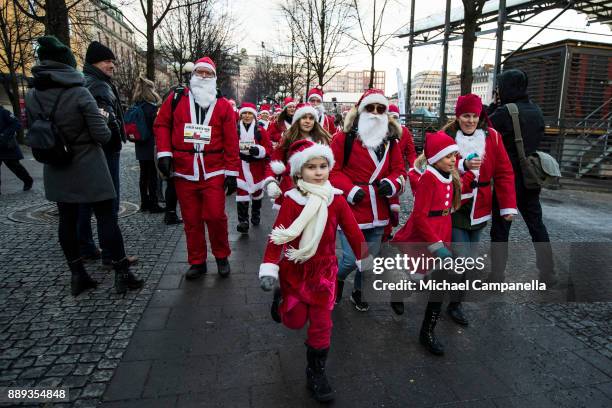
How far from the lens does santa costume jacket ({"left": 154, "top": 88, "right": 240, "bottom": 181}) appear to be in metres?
4.37

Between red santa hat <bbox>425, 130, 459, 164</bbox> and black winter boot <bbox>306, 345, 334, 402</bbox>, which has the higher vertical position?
red santa hat <bbox>425, 130, 459, 164</bbox>

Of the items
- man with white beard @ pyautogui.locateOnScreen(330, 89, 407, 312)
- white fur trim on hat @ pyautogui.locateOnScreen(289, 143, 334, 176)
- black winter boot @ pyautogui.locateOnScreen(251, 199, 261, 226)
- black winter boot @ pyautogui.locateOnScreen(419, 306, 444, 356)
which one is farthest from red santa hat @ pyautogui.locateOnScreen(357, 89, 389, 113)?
black winter boot @ pyautogui.locateOnScreen(251, 199, 261, 226)

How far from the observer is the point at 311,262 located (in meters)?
2.66

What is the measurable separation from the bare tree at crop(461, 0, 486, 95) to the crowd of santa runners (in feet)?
21.2

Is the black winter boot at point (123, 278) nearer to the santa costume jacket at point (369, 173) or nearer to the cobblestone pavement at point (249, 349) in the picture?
the cobblestone pavement at point (249, 349)

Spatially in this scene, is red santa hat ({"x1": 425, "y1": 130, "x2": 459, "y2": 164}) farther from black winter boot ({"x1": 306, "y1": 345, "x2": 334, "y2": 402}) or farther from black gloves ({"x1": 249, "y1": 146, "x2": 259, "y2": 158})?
black gloves ({"x1": 249, "y1": 146, "x2": 259, "y2": 158})

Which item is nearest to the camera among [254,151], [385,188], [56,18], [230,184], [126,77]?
[385,188]

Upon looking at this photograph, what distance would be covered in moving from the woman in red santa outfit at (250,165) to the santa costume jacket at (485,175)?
3588 mm

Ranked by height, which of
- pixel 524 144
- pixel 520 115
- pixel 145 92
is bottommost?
pixel 524 144

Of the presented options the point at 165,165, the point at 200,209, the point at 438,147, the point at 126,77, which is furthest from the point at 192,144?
the point at 126,77

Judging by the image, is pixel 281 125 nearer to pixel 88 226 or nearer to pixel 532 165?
pixel 88 226

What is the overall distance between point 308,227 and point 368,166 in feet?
4.39

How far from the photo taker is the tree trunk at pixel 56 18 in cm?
619

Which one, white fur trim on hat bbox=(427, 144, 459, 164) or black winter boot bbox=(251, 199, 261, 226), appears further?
black winter boot bbox=(251, 199, 261, 226)
